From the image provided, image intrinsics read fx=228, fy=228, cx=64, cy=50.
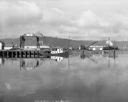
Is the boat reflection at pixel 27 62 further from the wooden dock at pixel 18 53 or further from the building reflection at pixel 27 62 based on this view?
the wooden dock at pixel 18 53

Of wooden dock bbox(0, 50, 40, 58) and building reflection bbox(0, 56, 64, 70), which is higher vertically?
wooden dock bbox(0, 50, 40, 58)

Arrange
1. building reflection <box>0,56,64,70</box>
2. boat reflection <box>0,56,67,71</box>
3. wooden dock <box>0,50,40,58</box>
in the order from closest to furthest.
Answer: boat reflection <box>0,56,67,71</box>, building reflection <box>0,56,64,70</box>, wooden dock <box>0,50,40,58</box>

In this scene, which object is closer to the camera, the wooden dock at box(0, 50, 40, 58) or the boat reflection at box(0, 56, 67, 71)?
the boat reflection at box(0, 56, 67, 71)

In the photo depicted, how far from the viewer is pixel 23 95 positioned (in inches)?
712

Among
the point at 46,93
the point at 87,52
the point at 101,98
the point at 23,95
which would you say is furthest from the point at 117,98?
the point at 87,52

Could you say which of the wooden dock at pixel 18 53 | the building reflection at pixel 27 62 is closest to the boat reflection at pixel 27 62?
the building reflection at pixel 27 62

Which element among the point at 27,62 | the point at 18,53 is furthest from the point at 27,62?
the point at 18,53

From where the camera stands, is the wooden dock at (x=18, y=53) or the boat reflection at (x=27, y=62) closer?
the boat reflection at (x=27, y=62)

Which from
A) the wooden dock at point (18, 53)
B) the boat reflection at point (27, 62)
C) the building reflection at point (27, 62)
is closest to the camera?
the boat reflection at point (27, 62)

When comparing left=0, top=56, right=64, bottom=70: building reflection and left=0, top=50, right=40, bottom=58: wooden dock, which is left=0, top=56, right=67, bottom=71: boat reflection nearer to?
left=0, top=56, right=64, bottom=70: building reflection

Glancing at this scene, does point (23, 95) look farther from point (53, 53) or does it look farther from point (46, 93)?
point (53, 53)

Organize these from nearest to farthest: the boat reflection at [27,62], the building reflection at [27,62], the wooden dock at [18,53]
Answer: the boat reflection at [27,62] → the building reflection at [27,62] → the wooden dock at [18,53]

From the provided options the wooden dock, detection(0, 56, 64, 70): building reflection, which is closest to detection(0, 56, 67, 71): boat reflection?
detection(0, 56, 64, 70): building reflection

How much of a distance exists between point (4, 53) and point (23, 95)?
82.8 metres
